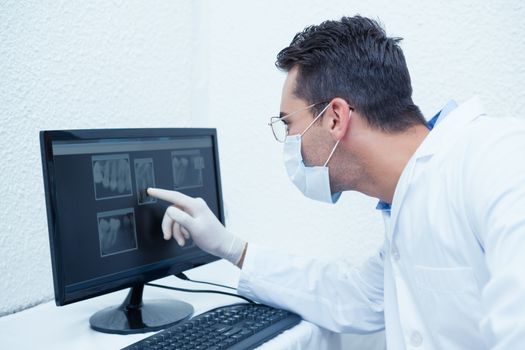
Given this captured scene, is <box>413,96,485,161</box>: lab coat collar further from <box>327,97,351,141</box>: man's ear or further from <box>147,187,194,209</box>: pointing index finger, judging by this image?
<box>147,187,194,209</box>: pointing index finger

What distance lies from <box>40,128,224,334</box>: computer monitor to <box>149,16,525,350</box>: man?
52mm

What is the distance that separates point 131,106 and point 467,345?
101 cm

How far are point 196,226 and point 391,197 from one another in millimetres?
408

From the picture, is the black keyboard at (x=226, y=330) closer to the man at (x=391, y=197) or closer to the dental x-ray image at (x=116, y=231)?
the man at (x=391, y=197)

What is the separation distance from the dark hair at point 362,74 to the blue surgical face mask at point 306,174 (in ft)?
0.27

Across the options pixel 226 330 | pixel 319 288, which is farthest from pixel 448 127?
pixel 226 330

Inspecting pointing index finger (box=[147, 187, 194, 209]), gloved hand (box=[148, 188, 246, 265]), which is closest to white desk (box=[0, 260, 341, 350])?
gloved hand (box=[148, 188, 246, 265])

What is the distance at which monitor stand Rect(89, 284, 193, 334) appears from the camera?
35.8 inches

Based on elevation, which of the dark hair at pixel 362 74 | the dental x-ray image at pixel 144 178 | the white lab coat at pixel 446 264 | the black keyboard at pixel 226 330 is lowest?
the black keyboard at pixel 226 330

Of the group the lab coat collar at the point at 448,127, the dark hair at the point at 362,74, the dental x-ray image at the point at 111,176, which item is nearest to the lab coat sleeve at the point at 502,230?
the lab coat collar at the point at 448,127

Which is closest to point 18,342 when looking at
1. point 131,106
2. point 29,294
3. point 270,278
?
point 29,294

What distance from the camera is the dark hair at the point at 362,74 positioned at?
0.95 metres

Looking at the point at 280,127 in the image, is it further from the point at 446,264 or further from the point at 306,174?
the point at 446,264

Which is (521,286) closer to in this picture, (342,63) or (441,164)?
(441,164)
